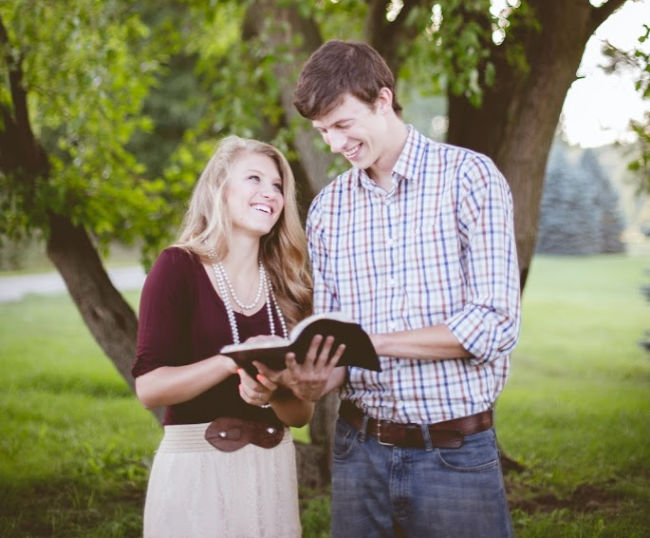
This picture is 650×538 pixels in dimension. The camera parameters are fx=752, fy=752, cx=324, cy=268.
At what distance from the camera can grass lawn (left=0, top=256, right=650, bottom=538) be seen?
4.80 metres

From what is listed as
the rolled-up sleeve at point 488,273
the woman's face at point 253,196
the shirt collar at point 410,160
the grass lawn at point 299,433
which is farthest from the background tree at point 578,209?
the rolled-up sleeve at point 488,273

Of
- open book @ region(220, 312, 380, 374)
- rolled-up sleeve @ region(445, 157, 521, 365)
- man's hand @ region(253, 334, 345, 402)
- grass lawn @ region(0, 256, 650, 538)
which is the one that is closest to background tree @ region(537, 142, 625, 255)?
grass lawn @ region(0, 256, 650, 538)

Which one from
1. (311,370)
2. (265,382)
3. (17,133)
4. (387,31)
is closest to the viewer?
(311,370)

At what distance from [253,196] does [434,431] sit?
108 cm

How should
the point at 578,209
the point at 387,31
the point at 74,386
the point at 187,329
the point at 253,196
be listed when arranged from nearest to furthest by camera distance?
the point at 187,329 → the point at 253,196 → the point at 387,31 → the point at 74,386 → the point at 578,209

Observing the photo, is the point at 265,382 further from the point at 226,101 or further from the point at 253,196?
the point at 226,101

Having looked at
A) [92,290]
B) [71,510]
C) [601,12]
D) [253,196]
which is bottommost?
[71,510]

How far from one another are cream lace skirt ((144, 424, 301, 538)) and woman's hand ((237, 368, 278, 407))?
0.21 meters

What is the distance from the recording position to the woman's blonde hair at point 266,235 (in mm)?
2732

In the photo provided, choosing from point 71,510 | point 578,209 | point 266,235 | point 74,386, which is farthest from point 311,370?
point 578,209

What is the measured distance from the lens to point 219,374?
2.43 meters

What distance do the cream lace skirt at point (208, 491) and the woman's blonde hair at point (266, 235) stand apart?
1.83ft

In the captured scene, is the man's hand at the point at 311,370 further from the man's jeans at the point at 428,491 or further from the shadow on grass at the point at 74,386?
the shadow on grass at the point at 74,386

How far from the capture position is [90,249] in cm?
505
